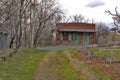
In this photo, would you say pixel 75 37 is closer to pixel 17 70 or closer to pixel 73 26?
pixel 73 26

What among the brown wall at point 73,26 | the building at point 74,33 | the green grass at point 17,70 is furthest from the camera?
the brown wall at point 73,26

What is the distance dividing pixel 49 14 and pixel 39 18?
207cm

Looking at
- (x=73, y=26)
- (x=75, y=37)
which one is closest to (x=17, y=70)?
(x=75, y=37)

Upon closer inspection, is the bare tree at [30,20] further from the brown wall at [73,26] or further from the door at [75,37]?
the door at [75,37]

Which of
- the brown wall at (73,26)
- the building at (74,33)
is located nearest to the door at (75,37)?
the building at (74,33)

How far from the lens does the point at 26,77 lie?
1597cm

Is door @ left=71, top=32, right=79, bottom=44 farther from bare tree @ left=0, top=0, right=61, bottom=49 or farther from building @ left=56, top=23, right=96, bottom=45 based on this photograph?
bare tree @ left=0, top=0, right=61, bottom=49

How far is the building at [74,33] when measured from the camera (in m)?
66.5

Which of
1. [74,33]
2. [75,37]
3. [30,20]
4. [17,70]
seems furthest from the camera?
[74,33]

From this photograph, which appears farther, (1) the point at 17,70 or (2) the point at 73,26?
(2) the point at 73,26

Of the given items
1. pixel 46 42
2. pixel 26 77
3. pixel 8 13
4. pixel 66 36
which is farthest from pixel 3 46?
pixel 46 42

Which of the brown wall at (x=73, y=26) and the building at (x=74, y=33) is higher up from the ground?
the brown wall at (x=73, y=26)

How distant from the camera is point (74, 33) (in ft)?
222

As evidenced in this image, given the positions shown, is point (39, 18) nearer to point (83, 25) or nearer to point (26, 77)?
point (83, 25)
